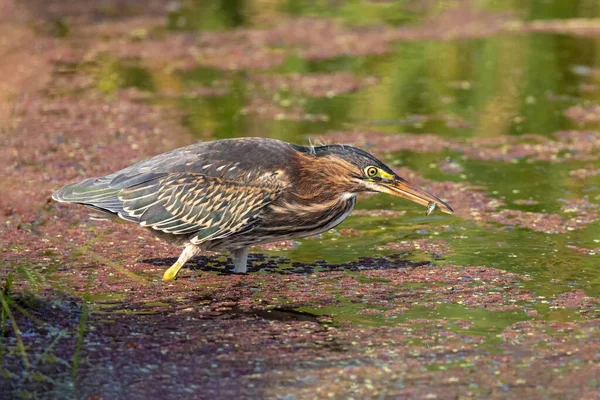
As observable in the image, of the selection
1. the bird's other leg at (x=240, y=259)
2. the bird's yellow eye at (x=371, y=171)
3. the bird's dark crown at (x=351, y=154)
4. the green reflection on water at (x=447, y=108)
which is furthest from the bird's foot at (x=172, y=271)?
the bird's yellow eye at (x=371, y=171)

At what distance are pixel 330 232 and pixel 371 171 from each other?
4.00 ft

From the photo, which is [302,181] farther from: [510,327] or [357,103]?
[357,103]

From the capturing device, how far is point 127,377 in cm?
537

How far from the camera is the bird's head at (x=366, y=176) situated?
22.8 ft

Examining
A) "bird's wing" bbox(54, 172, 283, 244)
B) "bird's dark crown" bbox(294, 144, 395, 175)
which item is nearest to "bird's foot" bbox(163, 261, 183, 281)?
"bird's wing" bbox(54, 172, 283, 244)

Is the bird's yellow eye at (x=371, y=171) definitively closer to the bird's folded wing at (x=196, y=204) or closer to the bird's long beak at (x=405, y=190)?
the bird's long beak at (x=405, y=190)

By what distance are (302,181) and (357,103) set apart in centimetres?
491

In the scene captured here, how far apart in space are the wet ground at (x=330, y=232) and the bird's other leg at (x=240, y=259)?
0.08 m

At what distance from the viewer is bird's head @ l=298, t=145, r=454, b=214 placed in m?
6.95

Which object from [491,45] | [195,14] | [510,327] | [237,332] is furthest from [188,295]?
[195,14]

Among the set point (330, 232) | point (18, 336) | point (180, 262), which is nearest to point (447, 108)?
point (330, 232)

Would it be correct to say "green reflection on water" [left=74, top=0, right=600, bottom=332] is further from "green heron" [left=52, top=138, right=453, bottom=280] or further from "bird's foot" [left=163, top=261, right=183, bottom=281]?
"bird's foot" [left=163, top=261, right=183, bottom=281]

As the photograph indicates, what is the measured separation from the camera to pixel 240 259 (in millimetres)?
7141

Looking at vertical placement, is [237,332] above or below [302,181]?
below
